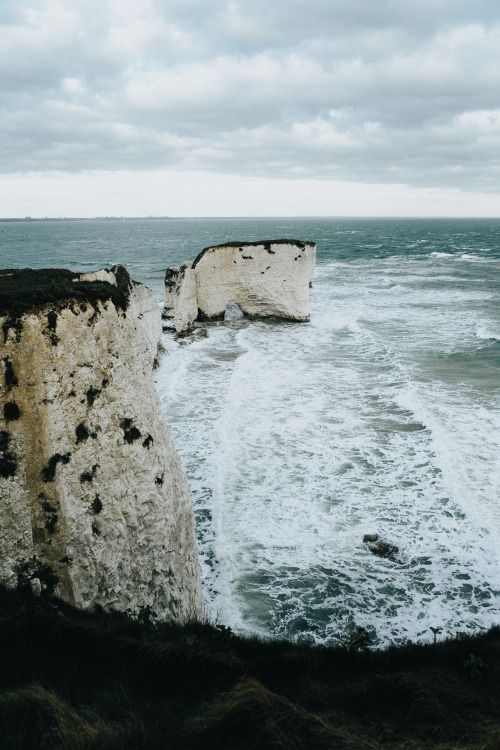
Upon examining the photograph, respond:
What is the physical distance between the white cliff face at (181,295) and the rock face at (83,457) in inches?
732

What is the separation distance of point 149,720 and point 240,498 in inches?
270

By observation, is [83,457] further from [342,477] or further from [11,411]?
[342,477]

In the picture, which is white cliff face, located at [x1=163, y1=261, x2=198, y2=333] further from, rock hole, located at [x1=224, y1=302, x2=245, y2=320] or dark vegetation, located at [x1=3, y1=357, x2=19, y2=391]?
dark vegetation, located at [x1=3, y1=357, x2=19, y2=391]

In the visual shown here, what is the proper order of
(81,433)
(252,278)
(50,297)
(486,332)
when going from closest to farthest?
(50,297) < (81,433) < (486,332) < (252,278)

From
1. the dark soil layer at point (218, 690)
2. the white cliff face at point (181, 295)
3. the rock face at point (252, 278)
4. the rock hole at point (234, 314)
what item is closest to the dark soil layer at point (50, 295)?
the dark soil layer at point (218, 690)

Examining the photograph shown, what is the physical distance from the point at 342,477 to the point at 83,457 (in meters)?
7.23

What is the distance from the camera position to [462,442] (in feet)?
39.5

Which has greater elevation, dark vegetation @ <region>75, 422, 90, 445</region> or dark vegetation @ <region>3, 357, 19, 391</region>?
dark vegetation @ <region>3, 357, 19, 391</region>

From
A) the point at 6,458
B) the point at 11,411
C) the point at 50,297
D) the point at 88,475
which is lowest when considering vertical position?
the point at 88,475

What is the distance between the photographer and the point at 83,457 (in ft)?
16.3

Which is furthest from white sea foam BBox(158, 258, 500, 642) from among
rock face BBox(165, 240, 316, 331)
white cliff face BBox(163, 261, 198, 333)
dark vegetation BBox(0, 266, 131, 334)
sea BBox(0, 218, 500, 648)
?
rock face BBox(165, 240, 316, 331)

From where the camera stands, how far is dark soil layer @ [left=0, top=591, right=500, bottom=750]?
3.09 m

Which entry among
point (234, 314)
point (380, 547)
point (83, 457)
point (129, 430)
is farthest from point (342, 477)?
point (234, 314)

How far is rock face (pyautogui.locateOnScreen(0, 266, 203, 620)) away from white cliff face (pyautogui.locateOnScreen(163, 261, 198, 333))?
61.0 ft
